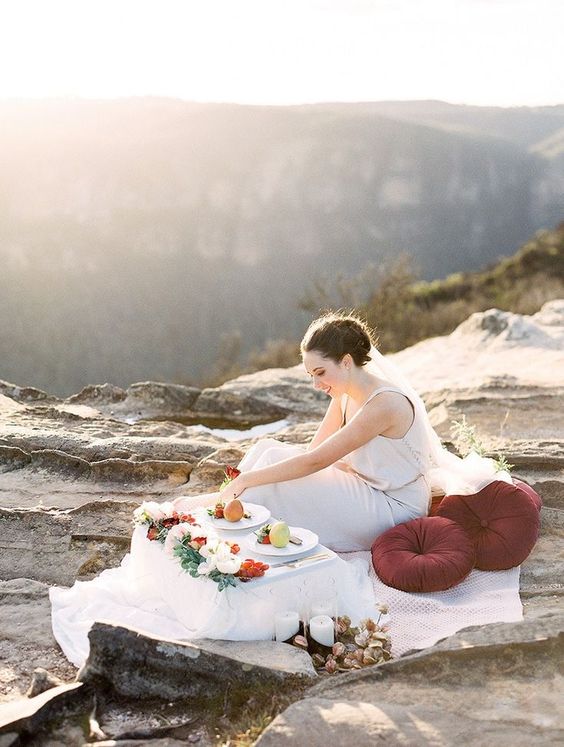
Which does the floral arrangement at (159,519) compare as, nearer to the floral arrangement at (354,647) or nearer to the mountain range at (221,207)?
the floral arrangement at (354,647)

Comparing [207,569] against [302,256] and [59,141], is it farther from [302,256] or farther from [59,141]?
[59,141]

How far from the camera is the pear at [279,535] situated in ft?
13.2

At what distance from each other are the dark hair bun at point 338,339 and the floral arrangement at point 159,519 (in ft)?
4.00

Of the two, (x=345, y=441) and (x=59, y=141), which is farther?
(x=59, y=141)

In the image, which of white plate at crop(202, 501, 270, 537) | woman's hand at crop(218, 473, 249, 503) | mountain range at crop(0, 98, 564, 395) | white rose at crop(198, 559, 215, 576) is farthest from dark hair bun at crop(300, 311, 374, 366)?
mountain range at crop(0, 98, 564, 395)

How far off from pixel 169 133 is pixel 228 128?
5409 millimetres

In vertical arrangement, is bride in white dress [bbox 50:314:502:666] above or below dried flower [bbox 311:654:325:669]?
above

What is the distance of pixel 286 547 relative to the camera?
13.3ft

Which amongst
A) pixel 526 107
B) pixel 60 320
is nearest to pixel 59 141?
pixel 60 320

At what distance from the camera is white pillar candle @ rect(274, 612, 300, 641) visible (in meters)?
3.74

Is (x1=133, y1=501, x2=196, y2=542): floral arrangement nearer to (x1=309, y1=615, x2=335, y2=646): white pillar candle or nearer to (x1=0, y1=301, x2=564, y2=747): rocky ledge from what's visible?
(x1=0, y1=301, x2=564, y2=747): rocky ledge

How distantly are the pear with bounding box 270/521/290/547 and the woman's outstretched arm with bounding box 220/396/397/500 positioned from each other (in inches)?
23.4

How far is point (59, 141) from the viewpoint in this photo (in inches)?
2499

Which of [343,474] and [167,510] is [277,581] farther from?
[343,474]
